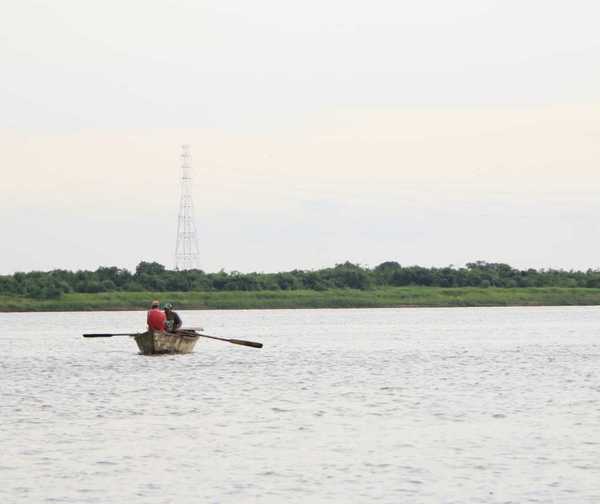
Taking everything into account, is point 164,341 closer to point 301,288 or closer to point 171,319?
point 171,319

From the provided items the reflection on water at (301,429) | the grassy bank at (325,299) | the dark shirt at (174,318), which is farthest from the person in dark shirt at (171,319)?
the grassy bank at (325,299)

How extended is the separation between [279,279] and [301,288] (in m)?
2.48

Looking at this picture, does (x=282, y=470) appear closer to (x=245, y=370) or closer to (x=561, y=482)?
(x=561, y=482)

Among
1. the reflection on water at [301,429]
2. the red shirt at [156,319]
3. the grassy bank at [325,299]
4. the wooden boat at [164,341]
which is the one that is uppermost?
the grassy bank at [325,299]

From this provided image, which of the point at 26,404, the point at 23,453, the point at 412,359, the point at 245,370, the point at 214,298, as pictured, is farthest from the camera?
the point at 214,298

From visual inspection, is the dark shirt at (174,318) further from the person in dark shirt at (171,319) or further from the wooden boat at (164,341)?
the wooden boat at (164,341)

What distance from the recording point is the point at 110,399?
38.6 m

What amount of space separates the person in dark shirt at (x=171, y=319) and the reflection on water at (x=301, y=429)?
1.29 meters

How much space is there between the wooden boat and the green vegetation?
78414 mm

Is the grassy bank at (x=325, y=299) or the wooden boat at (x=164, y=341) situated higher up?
the grassy bank at (x=325, y=299)

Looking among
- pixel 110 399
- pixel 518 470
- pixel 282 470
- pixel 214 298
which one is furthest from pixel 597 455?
pixel 214 298

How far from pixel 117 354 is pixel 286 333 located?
29.1 meters

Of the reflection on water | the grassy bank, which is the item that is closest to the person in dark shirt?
the reflection on water

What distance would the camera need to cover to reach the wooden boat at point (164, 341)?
54406mm
